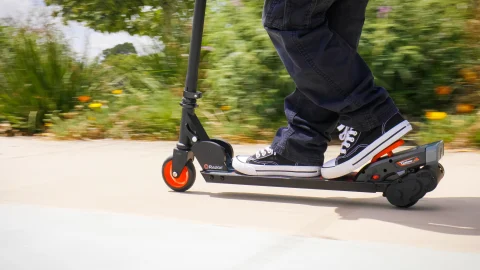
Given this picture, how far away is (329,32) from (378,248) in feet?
3.15

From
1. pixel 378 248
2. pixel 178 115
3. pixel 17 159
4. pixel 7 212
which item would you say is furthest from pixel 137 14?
pixel 378 248

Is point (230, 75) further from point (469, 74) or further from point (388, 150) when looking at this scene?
point (388, 150)

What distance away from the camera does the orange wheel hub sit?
323 cm

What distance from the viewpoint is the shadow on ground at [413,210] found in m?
2.54

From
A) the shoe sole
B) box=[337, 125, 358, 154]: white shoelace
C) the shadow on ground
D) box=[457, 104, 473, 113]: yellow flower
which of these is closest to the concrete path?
the shadow on ground

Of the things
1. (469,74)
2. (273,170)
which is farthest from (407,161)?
(469,74)

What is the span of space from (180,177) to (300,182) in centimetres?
63

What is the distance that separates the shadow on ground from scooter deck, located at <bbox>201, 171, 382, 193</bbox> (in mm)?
87

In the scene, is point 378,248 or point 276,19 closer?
point 378,248

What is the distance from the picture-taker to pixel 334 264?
214cm

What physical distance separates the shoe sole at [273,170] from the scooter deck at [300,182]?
2 centimetres

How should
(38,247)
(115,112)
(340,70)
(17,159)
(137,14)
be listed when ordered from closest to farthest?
(38,247) < (340,70) < (17,159) < (115,112) < (137,14)

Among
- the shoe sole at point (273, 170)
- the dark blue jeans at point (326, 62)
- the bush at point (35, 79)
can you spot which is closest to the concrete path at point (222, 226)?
the shoe sole at point (273, 170)

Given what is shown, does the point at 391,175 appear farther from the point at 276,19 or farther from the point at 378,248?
the point at 276,19
